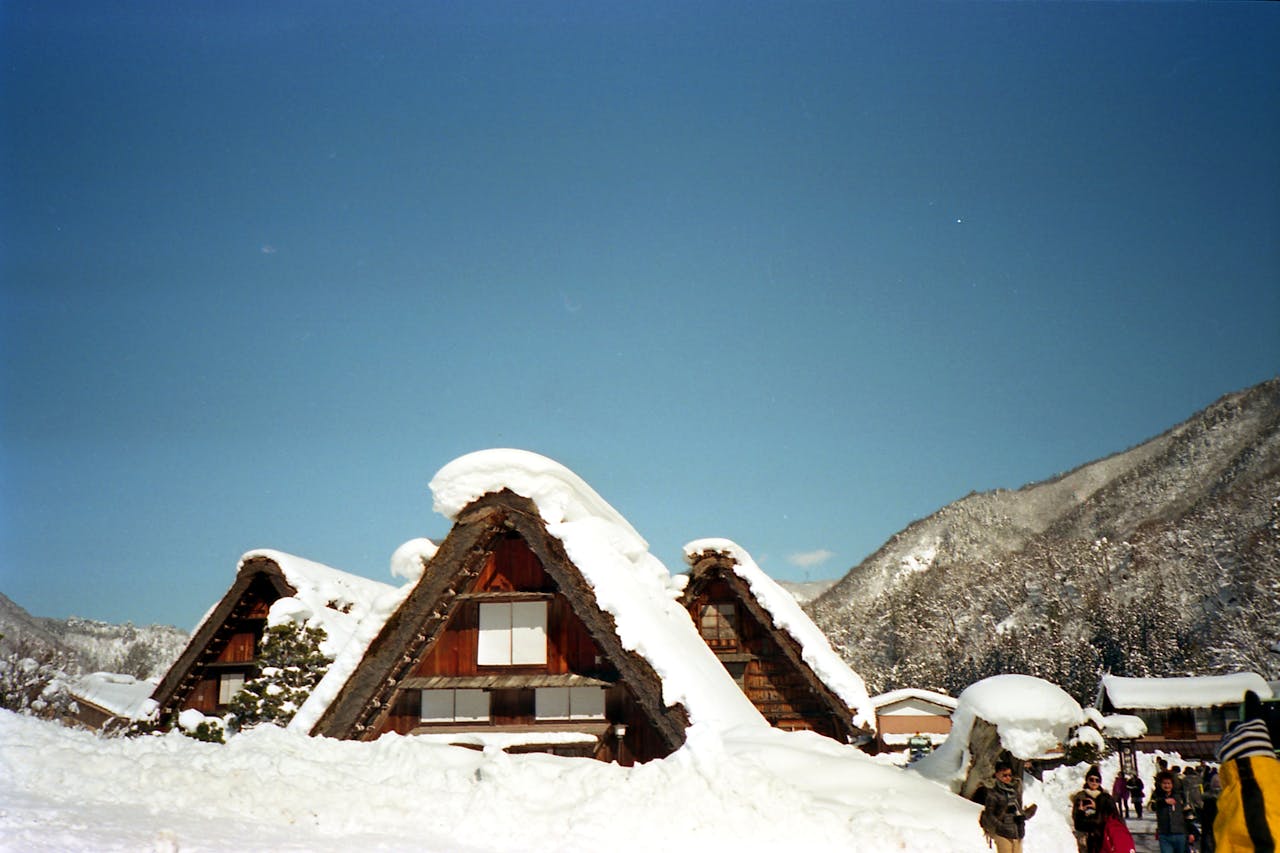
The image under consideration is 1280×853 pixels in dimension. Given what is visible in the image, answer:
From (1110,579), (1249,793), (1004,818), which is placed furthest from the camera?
(1110,579)

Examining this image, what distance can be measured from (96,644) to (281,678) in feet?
85.2

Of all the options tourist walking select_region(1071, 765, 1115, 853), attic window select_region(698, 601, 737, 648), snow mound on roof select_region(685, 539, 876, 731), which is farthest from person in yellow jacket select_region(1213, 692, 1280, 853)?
attic window select_region(698, 601, 737, 648)

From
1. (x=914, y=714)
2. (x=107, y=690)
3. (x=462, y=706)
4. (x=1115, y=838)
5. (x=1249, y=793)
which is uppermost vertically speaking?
(x=107, y=690)

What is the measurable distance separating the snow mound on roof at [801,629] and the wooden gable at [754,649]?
0.14m

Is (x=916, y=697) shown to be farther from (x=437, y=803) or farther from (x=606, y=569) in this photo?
(x=437, y=803)

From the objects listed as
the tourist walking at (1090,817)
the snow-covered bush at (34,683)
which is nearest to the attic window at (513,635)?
the tourist walking at (1090,817)

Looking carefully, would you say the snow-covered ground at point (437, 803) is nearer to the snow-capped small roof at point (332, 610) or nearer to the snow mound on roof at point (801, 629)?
the snow-capped small roof at point (332, 610)

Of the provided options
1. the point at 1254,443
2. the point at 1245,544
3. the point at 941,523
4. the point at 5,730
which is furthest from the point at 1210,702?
the point at 941,523

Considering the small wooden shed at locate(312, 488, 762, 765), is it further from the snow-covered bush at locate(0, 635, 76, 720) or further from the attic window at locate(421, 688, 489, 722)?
the snow-covered bush at locate(0, 635, 76, 720)

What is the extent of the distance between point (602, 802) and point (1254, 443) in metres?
56.0

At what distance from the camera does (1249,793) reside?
423 cm

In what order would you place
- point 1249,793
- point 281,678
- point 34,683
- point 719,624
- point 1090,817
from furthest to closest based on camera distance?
point 34,683
point 719,624
point 281,678
point 1090,817
point 1249,793

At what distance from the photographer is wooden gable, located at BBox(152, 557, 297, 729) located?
17.6 metres

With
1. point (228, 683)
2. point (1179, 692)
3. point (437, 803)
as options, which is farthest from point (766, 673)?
point (1179, 692)
